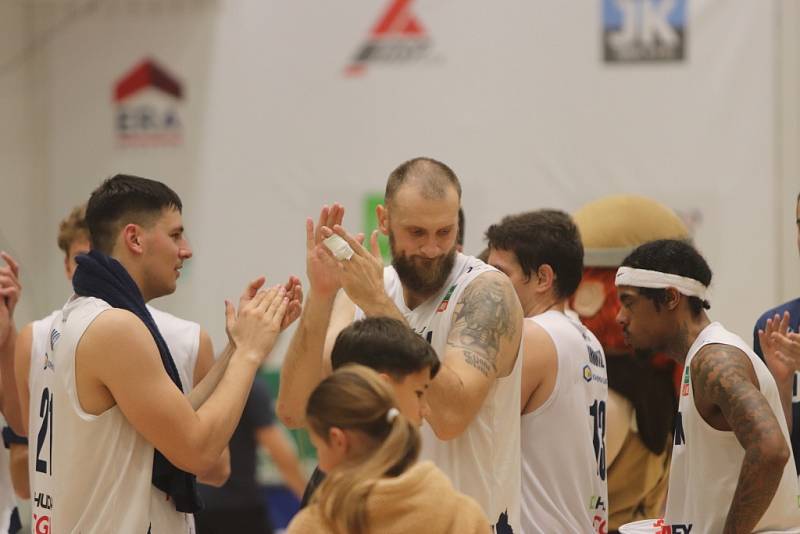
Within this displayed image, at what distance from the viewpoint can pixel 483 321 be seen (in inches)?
133

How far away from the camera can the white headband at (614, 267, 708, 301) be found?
3.82m

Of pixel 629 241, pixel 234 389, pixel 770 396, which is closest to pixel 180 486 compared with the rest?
pixel 234 389

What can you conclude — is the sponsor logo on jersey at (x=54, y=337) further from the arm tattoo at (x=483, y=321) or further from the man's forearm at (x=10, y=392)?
the arm tattoo at (x=483, y=321)

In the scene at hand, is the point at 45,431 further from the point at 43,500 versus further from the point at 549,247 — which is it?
the point at 549,247

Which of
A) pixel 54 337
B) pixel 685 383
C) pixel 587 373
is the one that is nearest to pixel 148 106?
pixel 54 337

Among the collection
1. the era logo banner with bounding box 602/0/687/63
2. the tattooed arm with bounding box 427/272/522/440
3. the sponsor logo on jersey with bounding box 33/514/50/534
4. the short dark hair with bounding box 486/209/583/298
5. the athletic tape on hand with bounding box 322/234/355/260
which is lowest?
the sponsor logo on jersey with bounding box 33/514/50/534

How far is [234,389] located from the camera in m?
3.48

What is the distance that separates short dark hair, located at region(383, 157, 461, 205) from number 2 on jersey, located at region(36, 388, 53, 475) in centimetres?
127

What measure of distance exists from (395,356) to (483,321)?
444mm

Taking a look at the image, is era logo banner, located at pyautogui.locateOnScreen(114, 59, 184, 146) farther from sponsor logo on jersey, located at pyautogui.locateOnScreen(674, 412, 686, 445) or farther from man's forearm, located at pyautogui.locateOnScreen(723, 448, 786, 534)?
man's forearm, located at pyautogui.locateOnScreen(723, 448, 786, 534)

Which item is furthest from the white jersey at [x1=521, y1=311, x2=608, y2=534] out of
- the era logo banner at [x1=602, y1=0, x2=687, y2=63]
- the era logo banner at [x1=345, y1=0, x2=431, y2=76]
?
the era logo banner at [x1=345, y1=0, x2=431, y2=76]

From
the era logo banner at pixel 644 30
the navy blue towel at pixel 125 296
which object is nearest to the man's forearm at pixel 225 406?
the navy blue towel at pixel 125 296

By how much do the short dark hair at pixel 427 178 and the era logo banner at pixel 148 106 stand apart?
214 inches

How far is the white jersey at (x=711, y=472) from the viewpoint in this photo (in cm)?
354
